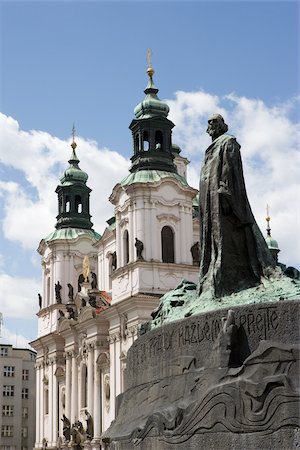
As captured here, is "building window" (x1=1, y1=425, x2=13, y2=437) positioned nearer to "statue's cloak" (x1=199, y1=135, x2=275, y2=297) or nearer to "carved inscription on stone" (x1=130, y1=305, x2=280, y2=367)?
"carved inscription on stone" (x1=130, y1=305, x2=280, y2=367)

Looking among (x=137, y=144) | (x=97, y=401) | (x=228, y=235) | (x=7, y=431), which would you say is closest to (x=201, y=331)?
(x=228, y=235)

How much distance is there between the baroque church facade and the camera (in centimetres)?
4438

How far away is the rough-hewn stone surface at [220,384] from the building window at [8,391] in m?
67.0

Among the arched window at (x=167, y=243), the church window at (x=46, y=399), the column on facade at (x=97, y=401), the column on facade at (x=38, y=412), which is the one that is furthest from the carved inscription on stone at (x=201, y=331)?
the column on facade at (x=38, y=412)

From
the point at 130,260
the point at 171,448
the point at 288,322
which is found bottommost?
the point at 171,448

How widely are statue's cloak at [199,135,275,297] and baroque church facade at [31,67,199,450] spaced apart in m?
29.7

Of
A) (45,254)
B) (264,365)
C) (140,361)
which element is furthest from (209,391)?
(45,254)

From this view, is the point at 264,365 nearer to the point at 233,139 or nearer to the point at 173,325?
the point at 173,325

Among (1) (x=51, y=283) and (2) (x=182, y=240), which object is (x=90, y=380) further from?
(1) (x=51, y=283)

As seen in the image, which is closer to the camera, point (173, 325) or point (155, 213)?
point (173, 325)

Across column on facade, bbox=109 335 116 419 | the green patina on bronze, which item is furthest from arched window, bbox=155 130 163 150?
the green patina on bronze

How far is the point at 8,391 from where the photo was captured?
2977 inches

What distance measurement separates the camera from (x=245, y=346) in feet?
30.1

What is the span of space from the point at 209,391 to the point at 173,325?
5.12 ft
